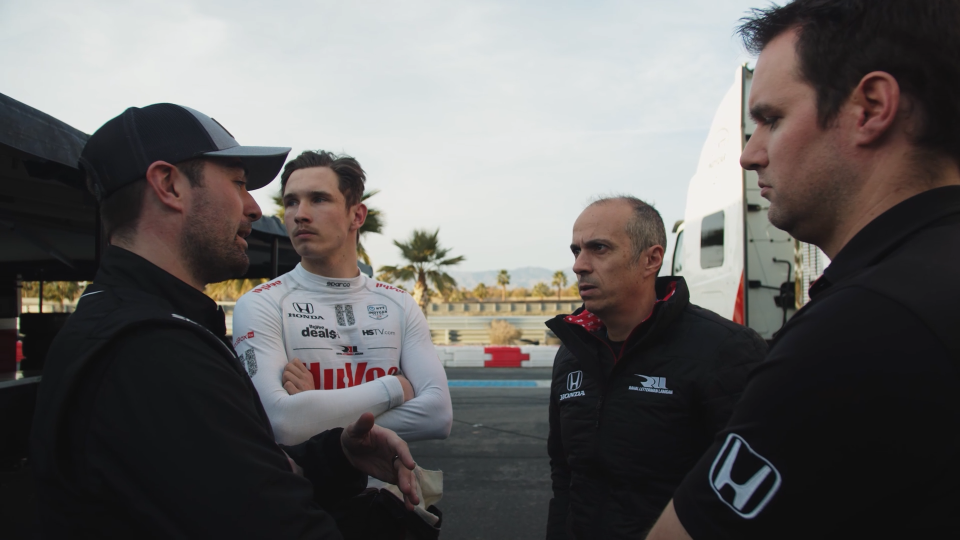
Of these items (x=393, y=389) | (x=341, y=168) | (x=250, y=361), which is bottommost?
(x=393, y=389)

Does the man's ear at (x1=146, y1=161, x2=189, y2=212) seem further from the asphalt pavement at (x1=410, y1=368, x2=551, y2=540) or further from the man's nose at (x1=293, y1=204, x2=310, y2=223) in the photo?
the asphalt pavement at (x1=410, y1=368, x2=551, y2=540)

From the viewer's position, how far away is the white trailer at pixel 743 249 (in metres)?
6.80

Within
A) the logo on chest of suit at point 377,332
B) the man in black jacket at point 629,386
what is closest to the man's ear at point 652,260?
the man in black jacket at point 629,386

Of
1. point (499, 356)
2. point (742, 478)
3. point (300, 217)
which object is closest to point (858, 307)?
point (742, 478)

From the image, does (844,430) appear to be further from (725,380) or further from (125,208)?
(125,208)

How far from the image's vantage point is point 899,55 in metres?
1.00

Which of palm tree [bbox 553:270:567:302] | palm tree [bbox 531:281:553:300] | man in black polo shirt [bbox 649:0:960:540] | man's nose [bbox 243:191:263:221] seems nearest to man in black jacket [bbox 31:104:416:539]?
man's nose [bbox 243:191:263:221]

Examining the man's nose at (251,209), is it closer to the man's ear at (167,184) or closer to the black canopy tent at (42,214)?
the man's ear at (167,184)

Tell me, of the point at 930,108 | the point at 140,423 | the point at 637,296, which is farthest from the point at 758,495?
the point at 637,296

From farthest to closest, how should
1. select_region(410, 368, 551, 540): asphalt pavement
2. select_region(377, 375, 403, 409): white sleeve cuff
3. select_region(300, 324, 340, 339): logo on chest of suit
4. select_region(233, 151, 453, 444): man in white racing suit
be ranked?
select_region(410, 368, 551, 540): asphalt pavement < select_region(300, 324, 340, 339): logo on chest of suit < select_region(377, 375, 403, 409): white sleeve cuff < select_region(233, 151, 453, 444): man in white racing suit

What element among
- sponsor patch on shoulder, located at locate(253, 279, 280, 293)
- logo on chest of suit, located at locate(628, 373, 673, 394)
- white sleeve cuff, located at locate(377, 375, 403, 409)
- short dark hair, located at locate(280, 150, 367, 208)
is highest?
short dark hair, located at locate(280, 150, 367, 208)

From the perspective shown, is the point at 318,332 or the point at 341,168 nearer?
the point at 318,332

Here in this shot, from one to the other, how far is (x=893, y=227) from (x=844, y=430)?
1.27 ft

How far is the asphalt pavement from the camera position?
14.9ft
